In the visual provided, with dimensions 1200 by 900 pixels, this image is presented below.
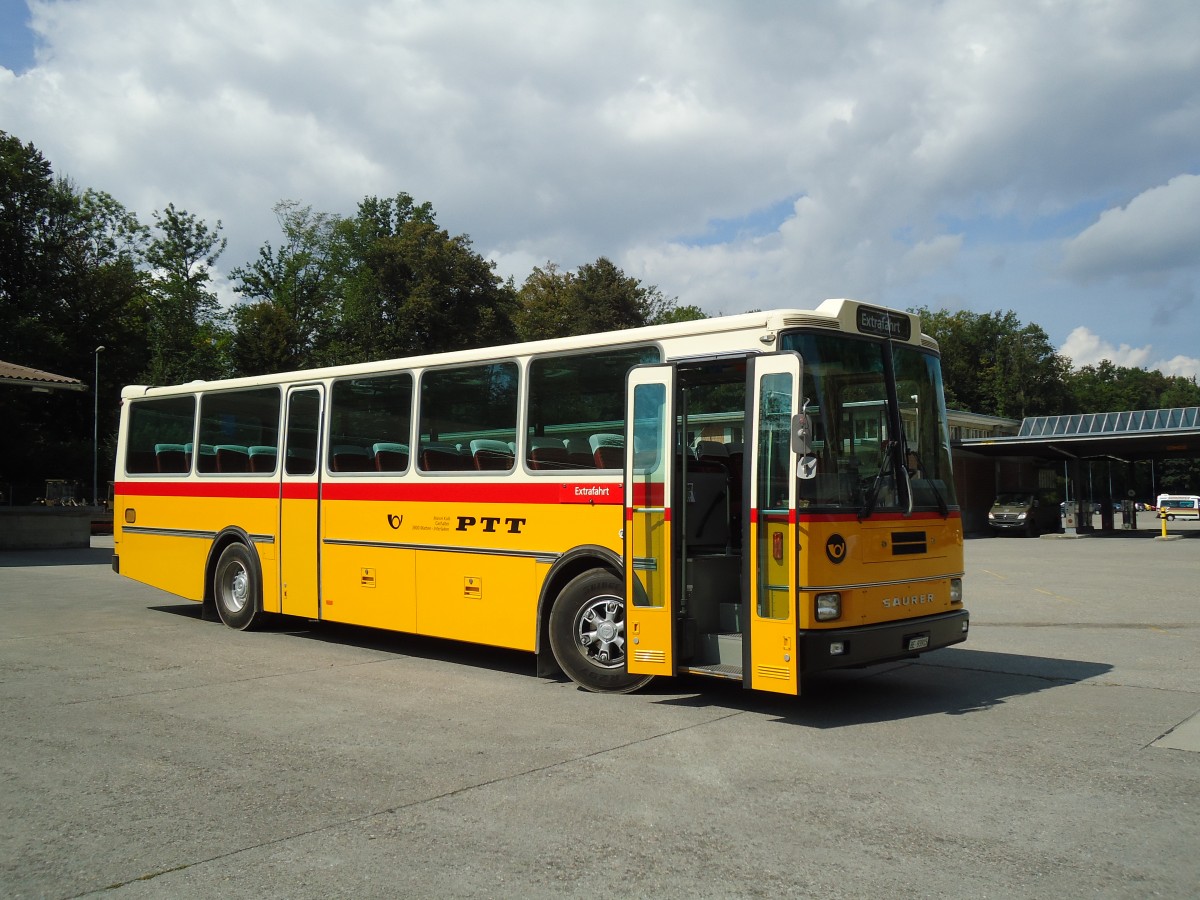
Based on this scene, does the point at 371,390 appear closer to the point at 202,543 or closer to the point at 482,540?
the point at 482,540

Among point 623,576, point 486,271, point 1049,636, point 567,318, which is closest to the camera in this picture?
point 623,576

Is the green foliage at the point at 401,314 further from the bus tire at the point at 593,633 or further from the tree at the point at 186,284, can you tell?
the bus tire at the point at 593,633

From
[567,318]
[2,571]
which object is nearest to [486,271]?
[567,318]

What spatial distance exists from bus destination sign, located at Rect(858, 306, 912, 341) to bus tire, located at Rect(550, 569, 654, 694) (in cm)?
274

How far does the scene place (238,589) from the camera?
41.2 ft

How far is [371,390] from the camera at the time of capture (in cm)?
1095

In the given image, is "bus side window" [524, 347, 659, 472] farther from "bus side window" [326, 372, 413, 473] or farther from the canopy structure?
the canopy structure

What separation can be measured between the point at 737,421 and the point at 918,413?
1.42 meters

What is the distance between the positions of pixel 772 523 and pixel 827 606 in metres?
0.68

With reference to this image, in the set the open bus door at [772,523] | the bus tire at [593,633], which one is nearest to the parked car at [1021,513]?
the bus tire at [593,633]

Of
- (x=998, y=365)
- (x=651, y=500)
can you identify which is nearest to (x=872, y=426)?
(x=651, y=500)

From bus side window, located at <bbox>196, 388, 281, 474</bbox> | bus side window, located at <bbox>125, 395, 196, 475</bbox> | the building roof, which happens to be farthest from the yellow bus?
the building roof

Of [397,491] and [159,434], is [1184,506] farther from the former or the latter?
[397,491]

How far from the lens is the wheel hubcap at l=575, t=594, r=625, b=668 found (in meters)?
8.34
